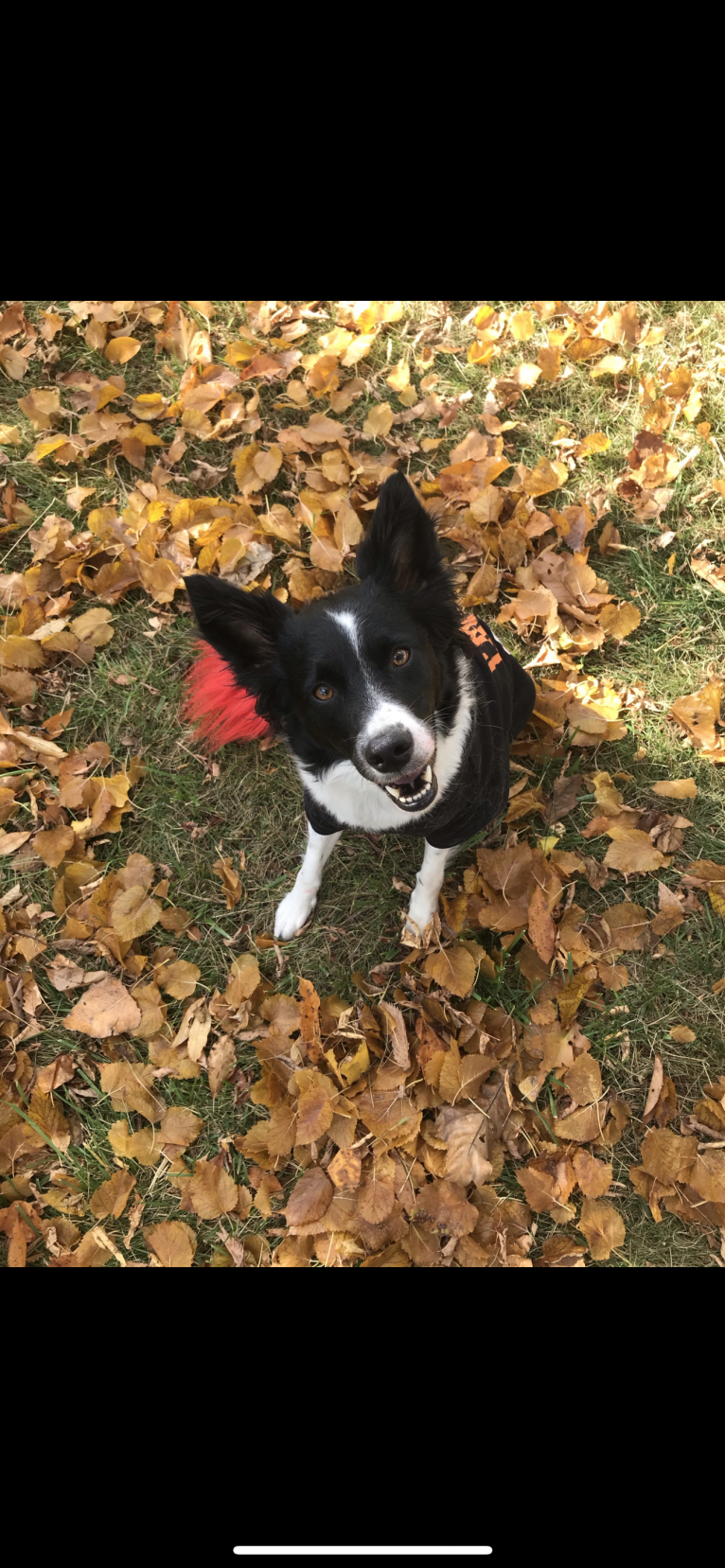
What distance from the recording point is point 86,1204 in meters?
3.04

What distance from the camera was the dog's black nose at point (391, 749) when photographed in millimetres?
2357

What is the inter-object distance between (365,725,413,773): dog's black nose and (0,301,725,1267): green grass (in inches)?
44.3

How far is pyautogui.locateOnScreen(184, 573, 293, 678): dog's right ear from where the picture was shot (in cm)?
234

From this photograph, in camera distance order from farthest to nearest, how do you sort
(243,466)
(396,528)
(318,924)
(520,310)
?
(520,310) < (243,466) < (318,924) < (396,528)

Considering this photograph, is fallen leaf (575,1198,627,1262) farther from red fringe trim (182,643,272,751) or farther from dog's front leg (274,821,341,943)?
red fringe trim (182,643,272,751)

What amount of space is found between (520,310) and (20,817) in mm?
3471

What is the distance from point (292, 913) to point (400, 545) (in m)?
1.54

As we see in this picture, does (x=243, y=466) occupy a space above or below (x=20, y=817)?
above

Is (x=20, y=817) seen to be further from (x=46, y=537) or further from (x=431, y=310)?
(x=431, y=310)

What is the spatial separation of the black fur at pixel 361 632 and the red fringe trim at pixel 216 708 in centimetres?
91

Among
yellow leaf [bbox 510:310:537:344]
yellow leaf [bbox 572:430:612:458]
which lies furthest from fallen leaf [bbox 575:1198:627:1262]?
yellow leaf [bbox 510:310:537:344]

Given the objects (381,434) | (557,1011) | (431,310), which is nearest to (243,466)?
(381,434)

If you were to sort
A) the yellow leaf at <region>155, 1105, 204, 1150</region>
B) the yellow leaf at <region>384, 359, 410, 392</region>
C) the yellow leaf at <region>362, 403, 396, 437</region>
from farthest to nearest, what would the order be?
the yellow leaf at <region>384, 359, 410, 392</region> → the yellow leaf at <region>362, 403, 396, 437</region> → the yellow leaf at <region>155, 1105, 204, 1150</region>

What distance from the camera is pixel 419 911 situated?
3256 millimetres
